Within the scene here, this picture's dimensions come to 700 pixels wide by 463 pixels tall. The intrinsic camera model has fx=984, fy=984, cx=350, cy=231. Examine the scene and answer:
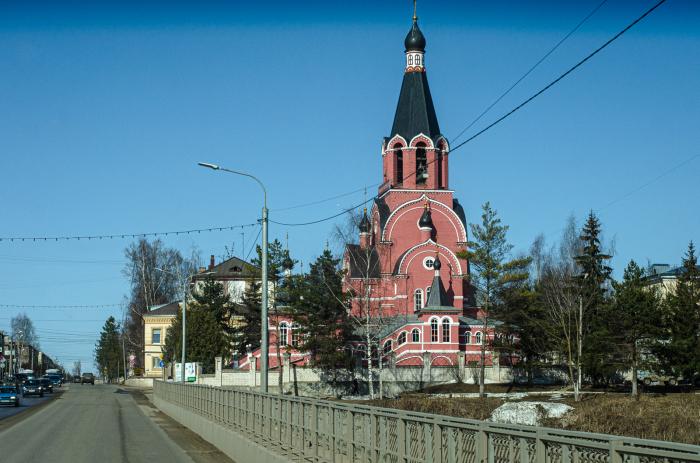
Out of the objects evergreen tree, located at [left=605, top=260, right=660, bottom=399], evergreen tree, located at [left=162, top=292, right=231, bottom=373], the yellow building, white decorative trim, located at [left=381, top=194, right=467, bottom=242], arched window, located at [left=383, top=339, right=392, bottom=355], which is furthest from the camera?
the yellow building

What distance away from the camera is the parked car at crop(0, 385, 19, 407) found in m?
56.2

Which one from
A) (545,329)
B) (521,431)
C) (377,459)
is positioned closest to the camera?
(521,431)

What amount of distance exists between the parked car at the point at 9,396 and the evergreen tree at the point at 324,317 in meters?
18.5

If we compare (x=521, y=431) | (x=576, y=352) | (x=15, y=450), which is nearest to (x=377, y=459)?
(x=521, y=431)

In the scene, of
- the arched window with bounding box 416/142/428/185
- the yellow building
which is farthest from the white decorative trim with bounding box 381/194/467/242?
the yellow building

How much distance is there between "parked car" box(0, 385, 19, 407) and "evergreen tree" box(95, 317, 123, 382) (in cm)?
9200

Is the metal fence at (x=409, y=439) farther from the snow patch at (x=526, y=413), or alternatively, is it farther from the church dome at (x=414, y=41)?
the church dome at (x=414, y=41)

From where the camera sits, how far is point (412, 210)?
3157 inches

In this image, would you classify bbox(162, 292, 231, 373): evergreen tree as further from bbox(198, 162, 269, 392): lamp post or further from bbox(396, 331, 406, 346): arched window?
bbox(198, 162, 269, 392): lamp post

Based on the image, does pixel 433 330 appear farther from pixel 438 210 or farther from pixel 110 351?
pixel 110 351

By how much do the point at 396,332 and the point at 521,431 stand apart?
6470 centimetres

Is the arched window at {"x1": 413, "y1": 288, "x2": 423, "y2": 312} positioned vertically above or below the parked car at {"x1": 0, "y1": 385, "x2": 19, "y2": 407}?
above

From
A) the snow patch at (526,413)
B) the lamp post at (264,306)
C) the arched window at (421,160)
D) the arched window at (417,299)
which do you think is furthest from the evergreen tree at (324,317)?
the lamp post at (264,306)

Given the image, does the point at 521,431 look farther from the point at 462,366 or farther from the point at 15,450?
the point at 462,366
